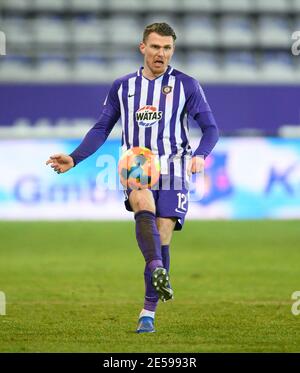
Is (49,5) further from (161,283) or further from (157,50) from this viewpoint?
(161,283)

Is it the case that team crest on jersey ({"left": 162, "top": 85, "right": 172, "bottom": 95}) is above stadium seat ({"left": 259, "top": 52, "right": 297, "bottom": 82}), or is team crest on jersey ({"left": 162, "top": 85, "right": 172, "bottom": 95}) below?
below

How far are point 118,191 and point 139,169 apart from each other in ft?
34.3

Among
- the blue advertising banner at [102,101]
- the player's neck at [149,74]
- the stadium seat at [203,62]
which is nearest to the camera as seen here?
the player's neck at [149,74]

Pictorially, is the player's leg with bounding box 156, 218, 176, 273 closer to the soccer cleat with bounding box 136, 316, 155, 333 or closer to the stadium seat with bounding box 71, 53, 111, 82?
the soccer cleat with bounding box 136, 316, 155, 333

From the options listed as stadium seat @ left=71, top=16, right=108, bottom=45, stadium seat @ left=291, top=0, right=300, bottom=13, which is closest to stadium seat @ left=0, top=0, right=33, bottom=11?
stadium seat @ left=71, top=16, right=108, bottom=45

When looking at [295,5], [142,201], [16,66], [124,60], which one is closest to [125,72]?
[124,60]

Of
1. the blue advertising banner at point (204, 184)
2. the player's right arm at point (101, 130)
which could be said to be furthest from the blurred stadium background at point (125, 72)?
the player's right arm at point (101, 130)

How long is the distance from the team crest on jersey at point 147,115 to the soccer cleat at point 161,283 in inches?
40.2

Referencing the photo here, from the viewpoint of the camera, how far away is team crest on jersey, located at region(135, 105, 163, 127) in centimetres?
653

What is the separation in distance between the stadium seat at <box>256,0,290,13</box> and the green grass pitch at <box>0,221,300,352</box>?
7.79 metres

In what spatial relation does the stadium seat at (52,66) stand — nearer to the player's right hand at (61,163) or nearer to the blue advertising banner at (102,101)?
the blue advertising banner at (102,101)

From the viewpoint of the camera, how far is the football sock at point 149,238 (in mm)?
6230
